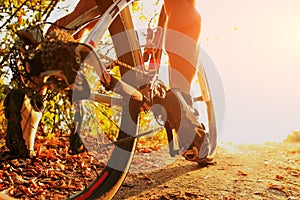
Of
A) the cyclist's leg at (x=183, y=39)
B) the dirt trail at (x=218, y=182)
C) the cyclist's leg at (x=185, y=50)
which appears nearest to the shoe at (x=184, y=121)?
the cyclist's leg at (x=185, y=50)

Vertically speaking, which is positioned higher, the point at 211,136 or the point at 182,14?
the point at 182,14

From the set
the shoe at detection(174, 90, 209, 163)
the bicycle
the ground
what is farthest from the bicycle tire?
the shoe at detection(174, 90, 209, 163)

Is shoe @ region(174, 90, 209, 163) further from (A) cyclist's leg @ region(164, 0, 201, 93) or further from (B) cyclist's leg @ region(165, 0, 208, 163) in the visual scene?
(A) cyclist's leg @ region(164, 0, 201, 93)

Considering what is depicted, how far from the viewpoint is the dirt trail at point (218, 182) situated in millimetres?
2871

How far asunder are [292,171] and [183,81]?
1896 millimetres

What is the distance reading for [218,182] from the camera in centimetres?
321

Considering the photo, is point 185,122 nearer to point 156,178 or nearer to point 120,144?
Answer: point 120,144

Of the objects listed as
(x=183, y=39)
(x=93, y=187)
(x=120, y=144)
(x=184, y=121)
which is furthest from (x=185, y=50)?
(x=93, y=187)

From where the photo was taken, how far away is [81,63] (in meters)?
1.36

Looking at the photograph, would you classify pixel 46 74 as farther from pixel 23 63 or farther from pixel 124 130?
pixel 124 130

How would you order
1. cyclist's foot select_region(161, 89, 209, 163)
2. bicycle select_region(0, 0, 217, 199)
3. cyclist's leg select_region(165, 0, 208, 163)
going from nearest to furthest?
bicycle select_region(0, 0, 217, 199), cyclist's foot select_region(161, 89, 209, 163), cyclist's leg select_region(165, 0, 208, 163)

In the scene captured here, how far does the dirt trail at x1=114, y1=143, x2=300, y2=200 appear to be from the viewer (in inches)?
113

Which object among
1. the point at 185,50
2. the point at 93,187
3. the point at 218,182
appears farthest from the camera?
the point at 218,182

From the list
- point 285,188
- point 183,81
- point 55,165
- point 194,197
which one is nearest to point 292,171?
point 285,188
